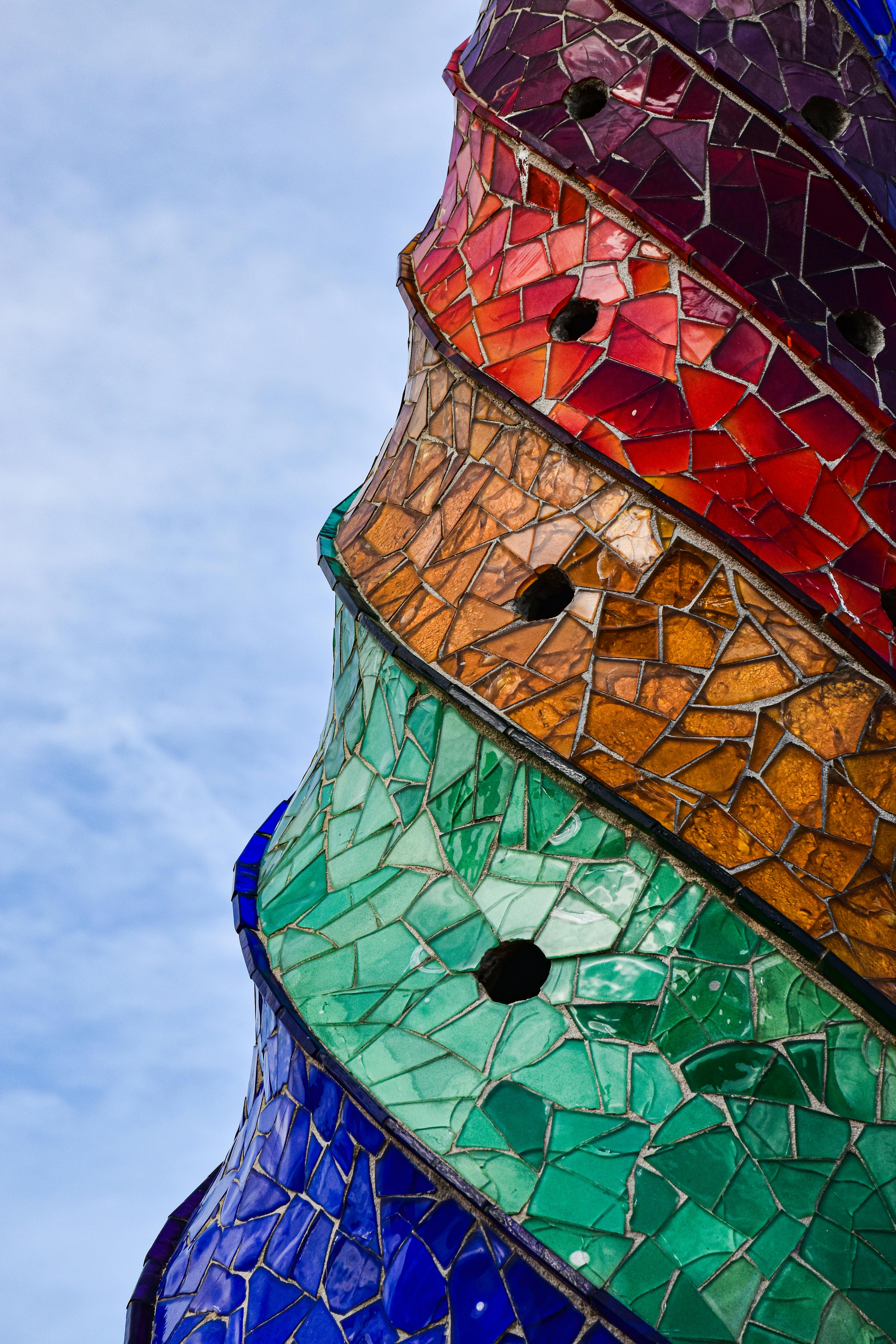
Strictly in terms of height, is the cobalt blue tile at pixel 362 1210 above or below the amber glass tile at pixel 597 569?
below

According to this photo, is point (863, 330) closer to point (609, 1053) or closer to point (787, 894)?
point (787, 894)

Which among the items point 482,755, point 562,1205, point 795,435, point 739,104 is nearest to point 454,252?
point 739,104

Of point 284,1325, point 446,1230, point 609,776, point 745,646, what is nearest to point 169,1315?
point 284,1325

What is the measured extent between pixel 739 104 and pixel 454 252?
4.25 ft

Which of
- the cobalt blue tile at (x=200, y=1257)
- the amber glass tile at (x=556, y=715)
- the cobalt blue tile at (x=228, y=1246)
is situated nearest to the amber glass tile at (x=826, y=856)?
the amber glass tile at (x=556, y=715)

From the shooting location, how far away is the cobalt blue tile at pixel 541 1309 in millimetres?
4957

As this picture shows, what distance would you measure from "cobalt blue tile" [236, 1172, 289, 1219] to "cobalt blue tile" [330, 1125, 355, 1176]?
293 mm

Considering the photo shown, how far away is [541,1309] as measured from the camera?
500 cm

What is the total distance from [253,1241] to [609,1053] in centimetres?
152

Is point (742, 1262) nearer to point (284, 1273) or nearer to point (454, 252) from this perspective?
point (284, 1273)

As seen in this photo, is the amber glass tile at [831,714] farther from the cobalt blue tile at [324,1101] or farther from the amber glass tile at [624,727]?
the cobalt blue tile at [324,1101]

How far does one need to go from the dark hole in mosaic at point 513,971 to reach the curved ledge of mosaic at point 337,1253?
0.57m

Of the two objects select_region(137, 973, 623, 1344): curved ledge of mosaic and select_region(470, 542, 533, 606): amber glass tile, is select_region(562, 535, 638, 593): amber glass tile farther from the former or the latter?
select_region(137, 973, 623, 1344): curved ledge of mosaic

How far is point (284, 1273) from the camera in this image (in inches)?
221
